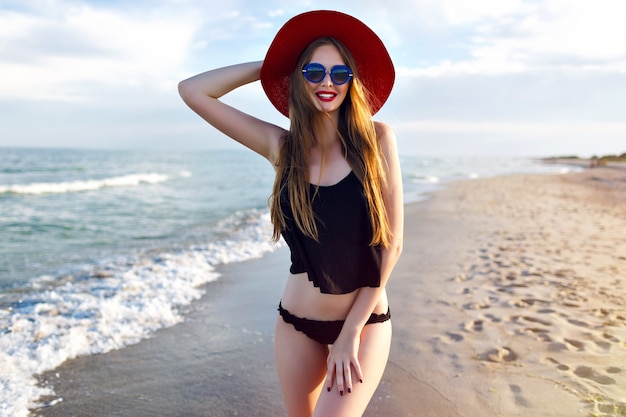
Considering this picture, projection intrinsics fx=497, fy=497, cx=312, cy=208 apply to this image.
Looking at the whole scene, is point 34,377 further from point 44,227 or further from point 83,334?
point 44,227

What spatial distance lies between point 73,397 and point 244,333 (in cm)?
173

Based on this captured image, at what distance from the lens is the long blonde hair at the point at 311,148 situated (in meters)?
2.27

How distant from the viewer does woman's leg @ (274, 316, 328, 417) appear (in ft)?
Result: 7.97

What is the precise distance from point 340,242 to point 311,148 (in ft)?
1.73

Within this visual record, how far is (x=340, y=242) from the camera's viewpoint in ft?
7.48

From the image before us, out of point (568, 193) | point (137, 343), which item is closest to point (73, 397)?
point (137, 343)

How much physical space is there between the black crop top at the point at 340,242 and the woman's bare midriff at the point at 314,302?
0.07 metres

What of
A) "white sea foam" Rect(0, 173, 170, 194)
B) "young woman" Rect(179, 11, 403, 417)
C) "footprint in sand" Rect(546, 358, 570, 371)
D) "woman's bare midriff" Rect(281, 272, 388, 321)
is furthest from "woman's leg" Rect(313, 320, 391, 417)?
"white sea foam" Rect(0, 173, 170, 194)

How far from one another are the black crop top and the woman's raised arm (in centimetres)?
44

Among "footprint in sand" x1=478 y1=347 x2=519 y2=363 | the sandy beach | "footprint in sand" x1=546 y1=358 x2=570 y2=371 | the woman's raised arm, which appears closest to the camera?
the woman's raised arm

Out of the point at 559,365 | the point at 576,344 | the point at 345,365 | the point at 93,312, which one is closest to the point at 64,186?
the point at 93,312

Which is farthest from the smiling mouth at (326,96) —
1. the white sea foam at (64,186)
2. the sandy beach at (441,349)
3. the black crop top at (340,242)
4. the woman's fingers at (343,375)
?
the white sea foam at (64,186)

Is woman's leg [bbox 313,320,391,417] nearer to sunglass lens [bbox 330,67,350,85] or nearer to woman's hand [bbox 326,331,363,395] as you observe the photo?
woman's hand [bbox 326,331,363,395]

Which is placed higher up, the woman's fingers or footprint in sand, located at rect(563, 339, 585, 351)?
the woman's fingers
